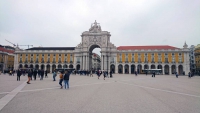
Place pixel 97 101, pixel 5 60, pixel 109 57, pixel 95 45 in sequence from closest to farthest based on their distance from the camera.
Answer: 1. pixel 97 101
2. pixel 109 57
3. pixel 95 45
4. pixel 5 60

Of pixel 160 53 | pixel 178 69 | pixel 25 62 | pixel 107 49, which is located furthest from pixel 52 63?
pixel 178 69

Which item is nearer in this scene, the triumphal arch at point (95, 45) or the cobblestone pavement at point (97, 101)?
the cobblestone pavement at point (97, 101)

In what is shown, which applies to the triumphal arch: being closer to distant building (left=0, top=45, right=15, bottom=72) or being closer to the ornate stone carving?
the ornate stone carving

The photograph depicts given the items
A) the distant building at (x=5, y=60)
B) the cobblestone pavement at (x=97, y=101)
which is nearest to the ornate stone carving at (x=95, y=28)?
the distant building at (x=5, y=60)

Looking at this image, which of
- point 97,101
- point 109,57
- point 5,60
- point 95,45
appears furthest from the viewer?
point 5,60

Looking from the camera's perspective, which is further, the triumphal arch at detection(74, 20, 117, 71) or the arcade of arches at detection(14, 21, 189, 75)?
the triumphal arch at detection(74, 20, 117, 71)

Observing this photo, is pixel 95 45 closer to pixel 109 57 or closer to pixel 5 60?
pixel 109 57

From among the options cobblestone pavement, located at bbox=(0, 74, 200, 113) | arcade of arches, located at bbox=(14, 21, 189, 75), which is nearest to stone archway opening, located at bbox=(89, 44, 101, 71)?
arcade of arches, located at bbox=(14, 21, 189, 75)

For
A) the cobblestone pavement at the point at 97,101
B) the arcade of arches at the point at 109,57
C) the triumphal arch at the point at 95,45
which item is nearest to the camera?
the cobblestone pavement at the point at 97,101

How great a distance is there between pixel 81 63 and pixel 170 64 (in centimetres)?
3765

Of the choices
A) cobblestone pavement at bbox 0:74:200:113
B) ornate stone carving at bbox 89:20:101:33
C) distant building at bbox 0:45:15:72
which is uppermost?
ornate stone carving at bbox 89:20:101:33

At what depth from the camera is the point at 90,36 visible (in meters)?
73.2

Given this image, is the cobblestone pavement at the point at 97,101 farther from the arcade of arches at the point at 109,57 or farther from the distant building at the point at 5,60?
the distant building at the point at 5,60

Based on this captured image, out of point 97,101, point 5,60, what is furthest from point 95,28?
point 97,101
